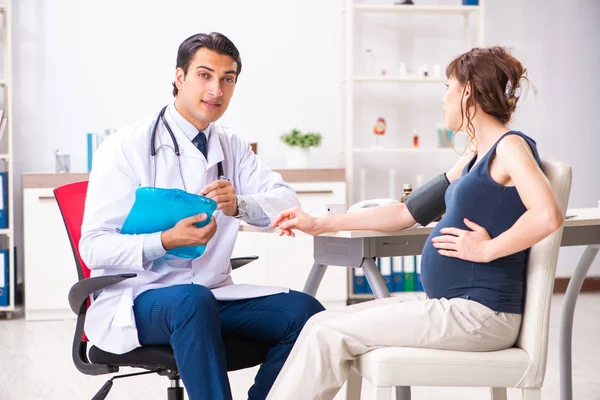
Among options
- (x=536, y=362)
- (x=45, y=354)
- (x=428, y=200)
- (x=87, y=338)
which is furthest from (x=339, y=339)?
(x=45, y=354)

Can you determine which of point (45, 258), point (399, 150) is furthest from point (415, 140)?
point (45, 258)

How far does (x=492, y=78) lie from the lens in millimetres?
1809

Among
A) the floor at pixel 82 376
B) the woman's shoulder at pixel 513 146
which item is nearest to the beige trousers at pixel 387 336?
the woman's shoulder at pixel 513 146

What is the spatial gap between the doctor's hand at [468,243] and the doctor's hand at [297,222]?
0.51 m

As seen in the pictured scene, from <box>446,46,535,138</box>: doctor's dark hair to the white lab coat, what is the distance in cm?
76

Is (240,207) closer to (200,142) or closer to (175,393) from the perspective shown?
(200,142)

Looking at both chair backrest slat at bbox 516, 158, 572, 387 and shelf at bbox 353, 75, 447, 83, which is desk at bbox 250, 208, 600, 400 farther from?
shelf at bbox 353, 75, 447, 83

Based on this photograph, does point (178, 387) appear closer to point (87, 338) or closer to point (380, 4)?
point (87, 338)

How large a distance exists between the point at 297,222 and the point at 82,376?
1728 millimetres

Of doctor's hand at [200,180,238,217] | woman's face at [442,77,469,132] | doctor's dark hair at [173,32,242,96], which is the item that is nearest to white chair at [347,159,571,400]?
woman's face at [442,77,469,132]

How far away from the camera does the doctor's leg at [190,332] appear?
1873 mm

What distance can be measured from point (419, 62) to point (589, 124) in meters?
1.25

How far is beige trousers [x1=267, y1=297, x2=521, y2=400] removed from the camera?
1.70m

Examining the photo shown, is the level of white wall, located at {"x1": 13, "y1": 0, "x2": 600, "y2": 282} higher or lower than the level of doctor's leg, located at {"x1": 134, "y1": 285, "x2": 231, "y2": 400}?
higher
